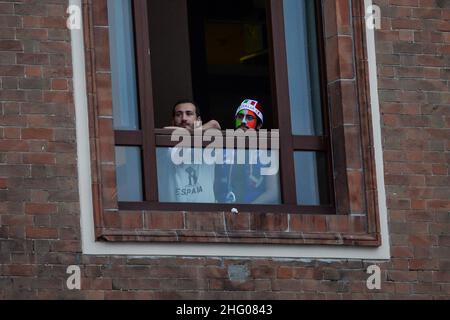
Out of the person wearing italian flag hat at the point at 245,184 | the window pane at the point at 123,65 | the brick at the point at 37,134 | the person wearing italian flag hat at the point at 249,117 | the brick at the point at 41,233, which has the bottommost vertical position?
the brick at the point at 41,233

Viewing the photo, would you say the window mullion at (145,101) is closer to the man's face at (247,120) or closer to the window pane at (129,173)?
the window pane at (129,173)

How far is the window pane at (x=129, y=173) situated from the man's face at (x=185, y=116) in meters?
0.52

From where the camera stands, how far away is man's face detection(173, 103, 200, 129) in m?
15.0

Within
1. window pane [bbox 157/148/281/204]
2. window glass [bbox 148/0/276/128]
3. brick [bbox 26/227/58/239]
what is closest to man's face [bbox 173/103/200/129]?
window pane [bbox 157/148/281/204]

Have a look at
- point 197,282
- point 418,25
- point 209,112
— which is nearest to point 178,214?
point 197,282

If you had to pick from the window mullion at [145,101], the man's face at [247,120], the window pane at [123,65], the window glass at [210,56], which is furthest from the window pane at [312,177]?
the window glass at [210,56]

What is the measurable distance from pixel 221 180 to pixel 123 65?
119 centimetres

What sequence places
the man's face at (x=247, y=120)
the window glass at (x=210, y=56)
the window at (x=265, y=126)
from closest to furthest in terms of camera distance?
the window at (x=265, y=126)
the man's face at (x=247, y=120)
the window glass at (x=210, y=56)

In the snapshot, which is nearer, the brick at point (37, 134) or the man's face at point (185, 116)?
the brick at point (37, 134)

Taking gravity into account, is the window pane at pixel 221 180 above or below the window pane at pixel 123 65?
below

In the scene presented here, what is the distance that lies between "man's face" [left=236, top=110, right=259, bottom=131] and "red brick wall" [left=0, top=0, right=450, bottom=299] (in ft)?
3.37

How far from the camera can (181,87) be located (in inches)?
688

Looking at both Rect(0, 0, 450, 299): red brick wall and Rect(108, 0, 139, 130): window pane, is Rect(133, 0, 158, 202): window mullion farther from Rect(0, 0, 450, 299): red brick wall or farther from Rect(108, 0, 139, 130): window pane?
Rect(0, 0, 450, 299): red brick wall

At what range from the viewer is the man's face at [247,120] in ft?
49.8
